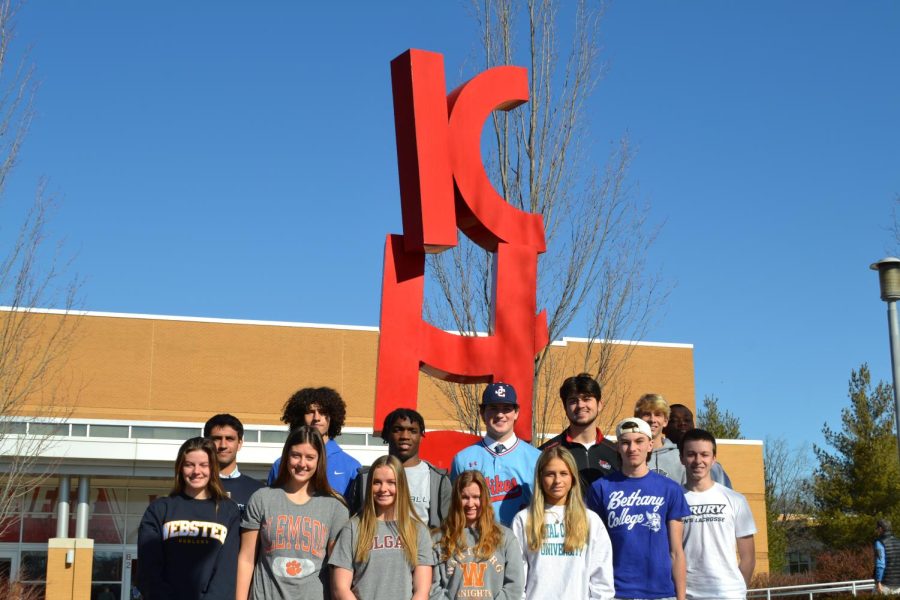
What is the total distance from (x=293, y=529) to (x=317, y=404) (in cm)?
116

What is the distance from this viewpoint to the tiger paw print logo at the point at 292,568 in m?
4.96

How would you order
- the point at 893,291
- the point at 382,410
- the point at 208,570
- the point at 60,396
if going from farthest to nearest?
the point at 60,396, the point at 893,291, the point at 382,410, the point at 208,570

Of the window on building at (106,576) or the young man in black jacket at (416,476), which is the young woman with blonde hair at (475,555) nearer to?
the young man in black jacket at (416,476)

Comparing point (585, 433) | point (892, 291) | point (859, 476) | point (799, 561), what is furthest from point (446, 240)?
point (799, 561)

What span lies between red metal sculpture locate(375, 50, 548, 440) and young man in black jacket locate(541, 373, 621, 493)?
171 cm

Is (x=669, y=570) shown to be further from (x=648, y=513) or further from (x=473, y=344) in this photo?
(x=473, y=344)

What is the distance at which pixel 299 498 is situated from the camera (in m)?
5.18

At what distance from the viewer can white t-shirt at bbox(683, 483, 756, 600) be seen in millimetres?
5770

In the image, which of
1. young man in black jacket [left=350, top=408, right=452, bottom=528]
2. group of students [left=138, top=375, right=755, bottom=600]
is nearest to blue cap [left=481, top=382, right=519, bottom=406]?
group of students [left=138, top=375, right=755, bottom=600]

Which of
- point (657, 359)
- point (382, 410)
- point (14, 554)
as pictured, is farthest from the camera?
point (657, 359)

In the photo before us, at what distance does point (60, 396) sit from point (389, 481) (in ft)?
71.5

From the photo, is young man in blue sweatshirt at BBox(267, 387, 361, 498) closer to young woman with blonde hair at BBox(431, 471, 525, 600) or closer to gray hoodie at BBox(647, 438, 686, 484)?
young woman with blonde hair at BBox(431, 471, 525, 600)

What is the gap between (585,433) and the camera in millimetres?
6086

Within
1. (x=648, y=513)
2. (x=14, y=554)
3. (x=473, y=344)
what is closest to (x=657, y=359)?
(x=14, y=554)
